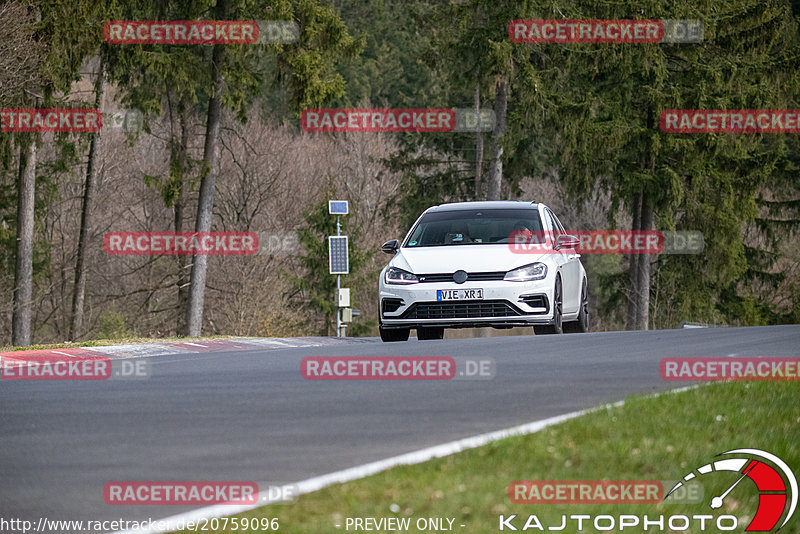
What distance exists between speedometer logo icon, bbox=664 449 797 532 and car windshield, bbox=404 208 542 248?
10.6 metres

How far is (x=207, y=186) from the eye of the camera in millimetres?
35094

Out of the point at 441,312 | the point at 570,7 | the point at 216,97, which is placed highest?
the point at 570,7

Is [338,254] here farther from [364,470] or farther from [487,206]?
[364,470]

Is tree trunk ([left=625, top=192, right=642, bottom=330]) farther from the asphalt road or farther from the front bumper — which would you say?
the asphalt road

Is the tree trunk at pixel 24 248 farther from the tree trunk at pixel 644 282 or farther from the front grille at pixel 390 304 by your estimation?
the front grille at pixel 390 304

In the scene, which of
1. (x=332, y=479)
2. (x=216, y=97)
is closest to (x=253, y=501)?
(x=332, y=479)

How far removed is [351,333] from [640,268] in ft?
37.3

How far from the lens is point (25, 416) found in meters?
10.2

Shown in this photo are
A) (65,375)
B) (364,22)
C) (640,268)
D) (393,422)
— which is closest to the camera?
(393,422)

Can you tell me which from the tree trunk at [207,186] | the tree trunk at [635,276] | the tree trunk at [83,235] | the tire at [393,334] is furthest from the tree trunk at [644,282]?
the tire at [393,334]

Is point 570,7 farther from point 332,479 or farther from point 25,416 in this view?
point 332,479

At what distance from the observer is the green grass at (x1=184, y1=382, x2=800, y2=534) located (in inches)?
251

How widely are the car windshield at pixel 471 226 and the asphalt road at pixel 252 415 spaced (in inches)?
117

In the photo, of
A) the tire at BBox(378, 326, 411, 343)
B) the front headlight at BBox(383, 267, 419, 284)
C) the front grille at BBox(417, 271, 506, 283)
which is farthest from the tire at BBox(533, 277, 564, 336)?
the front headlight at BBox(383, 267, 419, 284)
